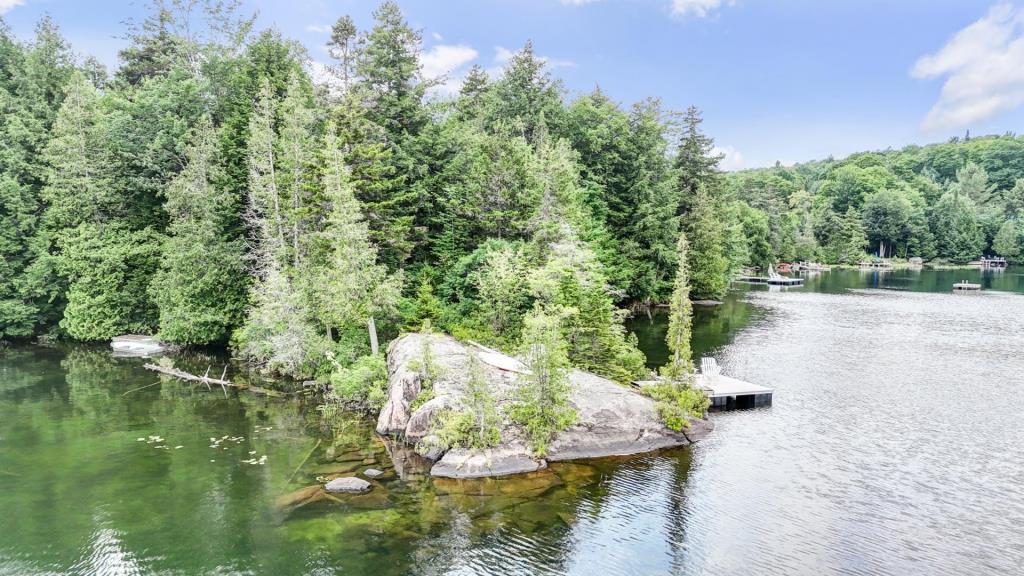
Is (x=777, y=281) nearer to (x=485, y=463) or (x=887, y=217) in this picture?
(x=887, y=217)

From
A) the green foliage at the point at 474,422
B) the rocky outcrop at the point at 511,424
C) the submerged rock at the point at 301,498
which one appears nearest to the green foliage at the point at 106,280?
the rocky outcrop at the point at 511,424

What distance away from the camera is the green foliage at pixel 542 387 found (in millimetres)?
21750

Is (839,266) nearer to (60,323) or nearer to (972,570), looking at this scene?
(972,570)

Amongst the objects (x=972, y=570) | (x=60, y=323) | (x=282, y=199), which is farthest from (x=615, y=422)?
(x=60, y=323)

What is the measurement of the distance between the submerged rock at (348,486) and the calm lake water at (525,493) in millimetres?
437

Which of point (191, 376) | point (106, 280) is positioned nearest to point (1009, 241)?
point (191, 376)

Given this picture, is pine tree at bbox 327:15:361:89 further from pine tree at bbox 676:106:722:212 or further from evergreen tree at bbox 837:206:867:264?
evergreen tree at bbox 837:206:867:264

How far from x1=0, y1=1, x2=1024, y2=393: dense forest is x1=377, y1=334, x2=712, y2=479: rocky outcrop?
267 centimetres

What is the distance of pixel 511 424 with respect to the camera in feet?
73.6

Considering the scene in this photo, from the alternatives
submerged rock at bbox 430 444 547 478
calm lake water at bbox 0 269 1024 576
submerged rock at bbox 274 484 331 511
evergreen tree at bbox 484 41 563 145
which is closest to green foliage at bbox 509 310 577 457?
submerged rock at bbox 430 444 547 478

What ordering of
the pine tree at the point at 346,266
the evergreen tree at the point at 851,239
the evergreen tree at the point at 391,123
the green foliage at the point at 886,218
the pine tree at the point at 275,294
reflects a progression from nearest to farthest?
the pine tree at the point at 346,266, the pine tree at the point at 275,294, the evergreen tree at the point at 391,123, the green foliage at the point at 886,218, the evergreen tree at the point at 851,239

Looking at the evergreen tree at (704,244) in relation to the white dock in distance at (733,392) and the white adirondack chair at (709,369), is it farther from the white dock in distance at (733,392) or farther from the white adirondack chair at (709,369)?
the white dock in distance at (733,392)

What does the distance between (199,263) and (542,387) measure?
27540 mm

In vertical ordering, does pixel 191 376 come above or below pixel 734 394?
above
